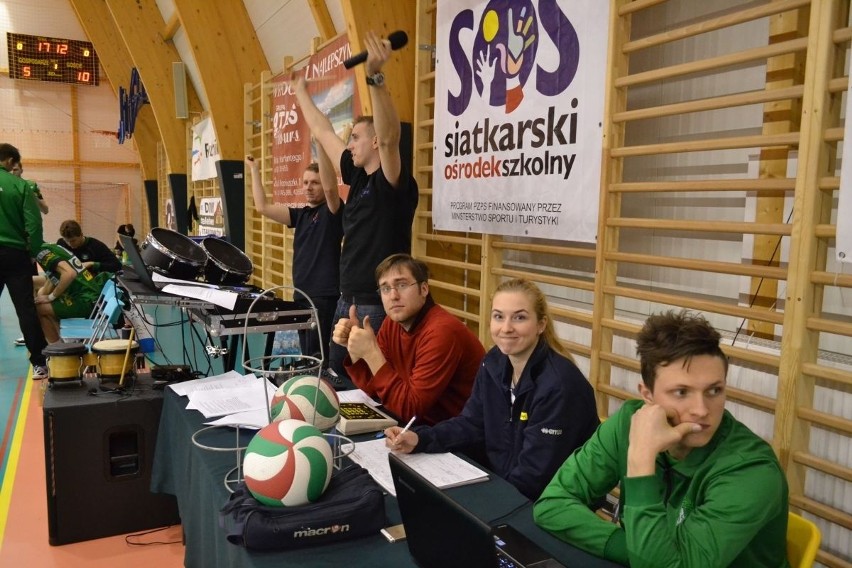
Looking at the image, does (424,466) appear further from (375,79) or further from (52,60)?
(52,60)

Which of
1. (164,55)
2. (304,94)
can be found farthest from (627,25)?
(164,55)

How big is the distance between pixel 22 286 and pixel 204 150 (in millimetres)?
4361

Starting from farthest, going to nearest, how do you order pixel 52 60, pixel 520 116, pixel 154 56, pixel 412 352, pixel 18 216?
pixel 52 60, pixel 154 56, pixel 18 216, pixel 520 116, pixel 412 352

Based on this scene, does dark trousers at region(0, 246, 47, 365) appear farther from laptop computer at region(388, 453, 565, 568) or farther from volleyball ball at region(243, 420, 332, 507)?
laptop computer at region(388, 453, 565, 568)

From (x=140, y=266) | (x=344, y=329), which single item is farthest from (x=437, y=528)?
(x=140, y=266)

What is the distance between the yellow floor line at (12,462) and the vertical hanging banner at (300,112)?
251 centimetres

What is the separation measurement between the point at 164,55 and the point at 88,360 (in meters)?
7.88

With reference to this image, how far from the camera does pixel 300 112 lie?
18.5 feet

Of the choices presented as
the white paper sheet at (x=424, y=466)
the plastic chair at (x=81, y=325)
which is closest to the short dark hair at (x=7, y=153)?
the plastic chair at (x=81, y=325)

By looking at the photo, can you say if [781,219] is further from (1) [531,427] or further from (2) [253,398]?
(2) [253,398]

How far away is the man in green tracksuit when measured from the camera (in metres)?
1.18

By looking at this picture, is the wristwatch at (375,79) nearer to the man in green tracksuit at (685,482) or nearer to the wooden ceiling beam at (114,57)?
the man in green tracksuit at (685,482)

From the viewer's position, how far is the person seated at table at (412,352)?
2172 millimetres

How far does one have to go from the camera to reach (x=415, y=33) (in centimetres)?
393
